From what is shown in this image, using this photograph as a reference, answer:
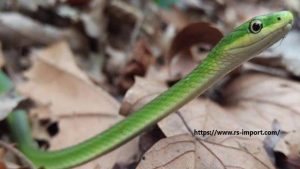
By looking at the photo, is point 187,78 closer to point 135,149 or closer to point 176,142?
point 176,142

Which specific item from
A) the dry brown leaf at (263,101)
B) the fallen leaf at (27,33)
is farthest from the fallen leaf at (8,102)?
the dry brown leaf at (263,101)

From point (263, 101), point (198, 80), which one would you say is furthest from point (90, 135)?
point (263, 101)

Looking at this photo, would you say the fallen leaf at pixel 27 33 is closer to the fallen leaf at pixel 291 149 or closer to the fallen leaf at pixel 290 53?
the fallen leaf at pixel 290 53

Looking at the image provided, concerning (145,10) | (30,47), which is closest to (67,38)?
(30,47)

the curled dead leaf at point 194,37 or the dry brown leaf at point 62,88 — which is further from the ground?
the curled dead leaf at point 194,37

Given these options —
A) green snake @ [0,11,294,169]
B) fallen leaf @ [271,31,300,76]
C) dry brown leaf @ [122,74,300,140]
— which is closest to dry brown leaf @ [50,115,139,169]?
green snake @ [0,11,294,169]

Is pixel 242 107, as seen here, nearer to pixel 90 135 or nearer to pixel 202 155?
pixel 202 155
